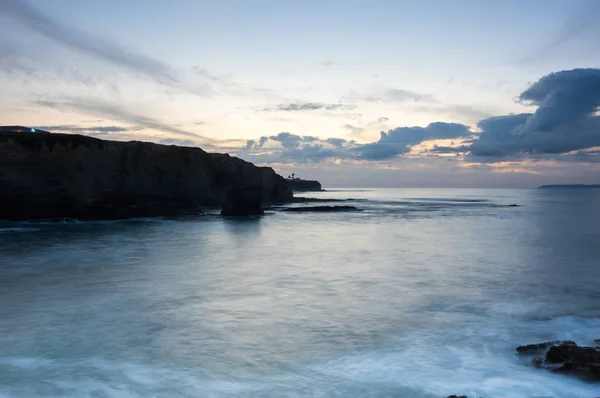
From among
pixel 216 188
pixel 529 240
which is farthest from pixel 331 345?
pixel 216 188

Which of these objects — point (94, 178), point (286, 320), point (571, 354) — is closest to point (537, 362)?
point (571, 354)

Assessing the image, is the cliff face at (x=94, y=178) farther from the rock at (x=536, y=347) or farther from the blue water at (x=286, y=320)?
the rock at (x=536, y=347)

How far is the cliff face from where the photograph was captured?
155 ft

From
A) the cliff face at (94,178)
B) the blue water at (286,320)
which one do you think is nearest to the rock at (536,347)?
the blue water at (286,320)

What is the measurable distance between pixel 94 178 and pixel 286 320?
4553 centimetres

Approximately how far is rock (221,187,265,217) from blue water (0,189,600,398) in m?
30.6

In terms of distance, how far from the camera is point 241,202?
6078 cm

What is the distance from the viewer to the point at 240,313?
46.9 feet

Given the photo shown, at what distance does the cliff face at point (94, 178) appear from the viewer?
47219 mm

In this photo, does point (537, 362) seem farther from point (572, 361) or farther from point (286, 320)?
point (286, 320)

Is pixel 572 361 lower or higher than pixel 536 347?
higher

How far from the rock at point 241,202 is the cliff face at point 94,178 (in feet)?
2.62

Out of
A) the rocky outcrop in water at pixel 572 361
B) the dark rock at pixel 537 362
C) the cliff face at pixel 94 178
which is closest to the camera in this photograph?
the rocky outcrop in water at pixel 572 361

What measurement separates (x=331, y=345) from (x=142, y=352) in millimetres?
4686
